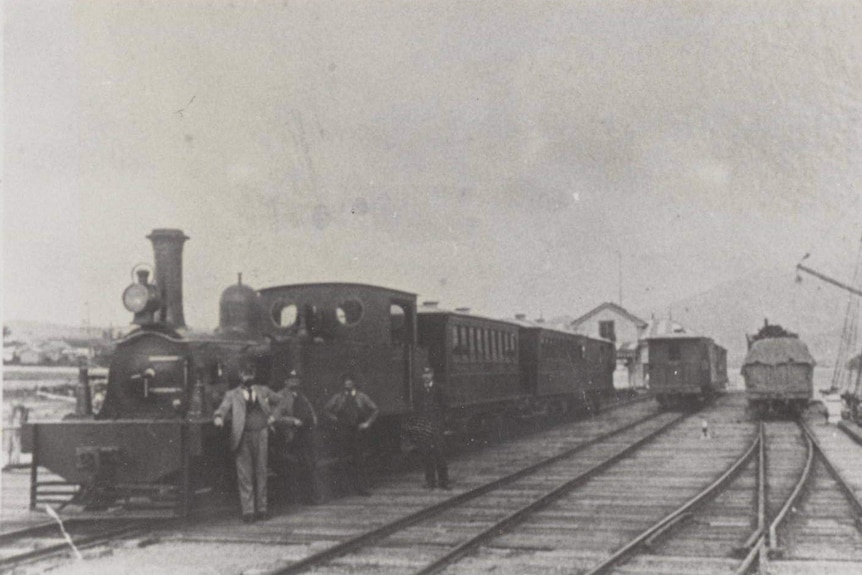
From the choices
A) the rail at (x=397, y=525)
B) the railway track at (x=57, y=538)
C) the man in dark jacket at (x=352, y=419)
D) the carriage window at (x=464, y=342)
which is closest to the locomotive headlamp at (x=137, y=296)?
the railway track at (x=57, y=538)

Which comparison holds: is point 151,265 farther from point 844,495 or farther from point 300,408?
point 844,495

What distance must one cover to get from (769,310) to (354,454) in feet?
582

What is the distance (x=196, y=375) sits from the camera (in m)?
8.90

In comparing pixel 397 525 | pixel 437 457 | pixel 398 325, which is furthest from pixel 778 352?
pixel 397 525

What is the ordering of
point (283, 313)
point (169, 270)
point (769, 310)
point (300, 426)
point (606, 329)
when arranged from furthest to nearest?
1. point (769, 310)
2. point (606, 329)
3. point (283, 313)
4. point (300, 426)
5. point (169, 270)

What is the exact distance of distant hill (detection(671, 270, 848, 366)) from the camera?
148500 millimetres

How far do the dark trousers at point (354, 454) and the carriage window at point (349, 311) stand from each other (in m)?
1.42

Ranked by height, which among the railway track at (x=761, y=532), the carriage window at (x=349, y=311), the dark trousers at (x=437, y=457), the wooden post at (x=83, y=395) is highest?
the carriage window at (x=349, y=311)

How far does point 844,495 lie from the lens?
10430 mm

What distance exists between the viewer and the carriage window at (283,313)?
36.5ft

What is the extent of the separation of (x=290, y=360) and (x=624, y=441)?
10.1 meters

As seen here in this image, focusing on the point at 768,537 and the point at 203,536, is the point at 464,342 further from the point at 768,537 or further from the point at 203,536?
the point at 768,537

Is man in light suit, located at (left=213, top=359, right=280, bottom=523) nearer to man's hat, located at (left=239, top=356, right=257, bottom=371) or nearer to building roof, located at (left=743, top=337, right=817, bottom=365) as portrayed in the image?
man's hat, located at (left=239, top=356, right=257, bottom=371)

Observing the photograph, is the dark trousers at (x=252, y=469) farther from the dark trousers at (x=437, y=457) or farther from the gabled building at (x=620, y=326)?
the gabled building at (x=620, y=326)
